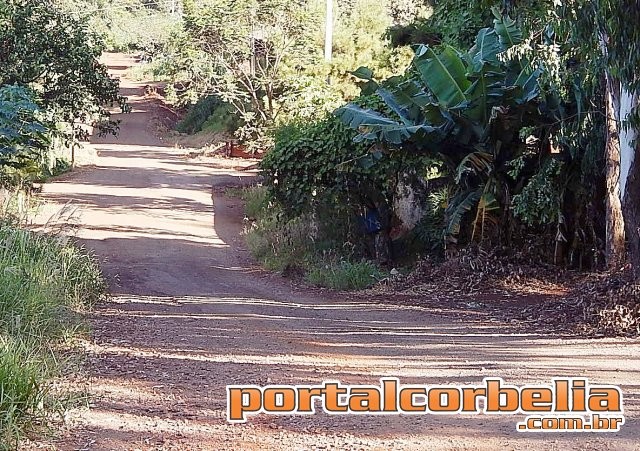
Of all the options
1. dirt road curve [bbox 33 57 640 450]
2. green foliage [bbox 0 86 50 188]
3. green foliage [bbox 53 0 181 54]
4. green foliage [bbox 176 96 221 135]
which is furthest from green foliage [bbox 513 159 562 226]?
green foliage [bbox 53 0 181 54]

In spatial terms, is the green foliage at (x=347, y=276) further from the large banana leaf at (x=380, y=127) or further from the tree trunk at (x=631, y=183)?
the tree trunk at (x=631, y=183)

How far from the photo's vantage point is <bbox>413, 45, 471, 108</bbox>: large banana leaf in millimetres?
12680

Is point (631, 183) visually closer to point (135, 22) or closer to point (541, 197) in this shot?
point (541, 197)

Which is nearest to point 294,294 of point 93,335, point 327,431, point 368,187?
point 368,187

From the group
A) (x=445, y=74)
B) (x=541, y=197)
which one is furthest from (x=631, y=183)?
(x=445, y=74)

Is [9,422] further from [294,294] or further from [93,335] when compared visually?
[294,294]

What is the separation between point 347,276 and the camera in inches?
569

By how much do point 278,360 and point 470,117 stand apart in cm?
639

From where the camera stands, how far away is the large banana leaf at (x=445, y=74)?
1268 centimetres

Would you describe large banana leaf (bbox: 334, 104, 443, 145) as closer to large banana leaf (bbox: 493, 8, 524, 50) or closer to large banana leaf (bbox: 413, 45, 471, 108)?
large banana leaf (bbox: 413, 45, 471, 108)

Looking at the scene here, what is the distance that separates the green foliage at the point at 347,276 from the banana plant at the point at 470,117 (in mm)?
1555

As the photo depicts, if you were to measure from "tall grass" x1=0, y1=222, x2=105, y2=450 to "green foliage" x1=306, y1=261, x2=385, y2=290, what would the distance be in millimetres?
4480

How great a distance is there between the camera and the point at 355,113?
14016mm

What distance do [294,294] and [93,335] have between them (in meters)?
5.93
